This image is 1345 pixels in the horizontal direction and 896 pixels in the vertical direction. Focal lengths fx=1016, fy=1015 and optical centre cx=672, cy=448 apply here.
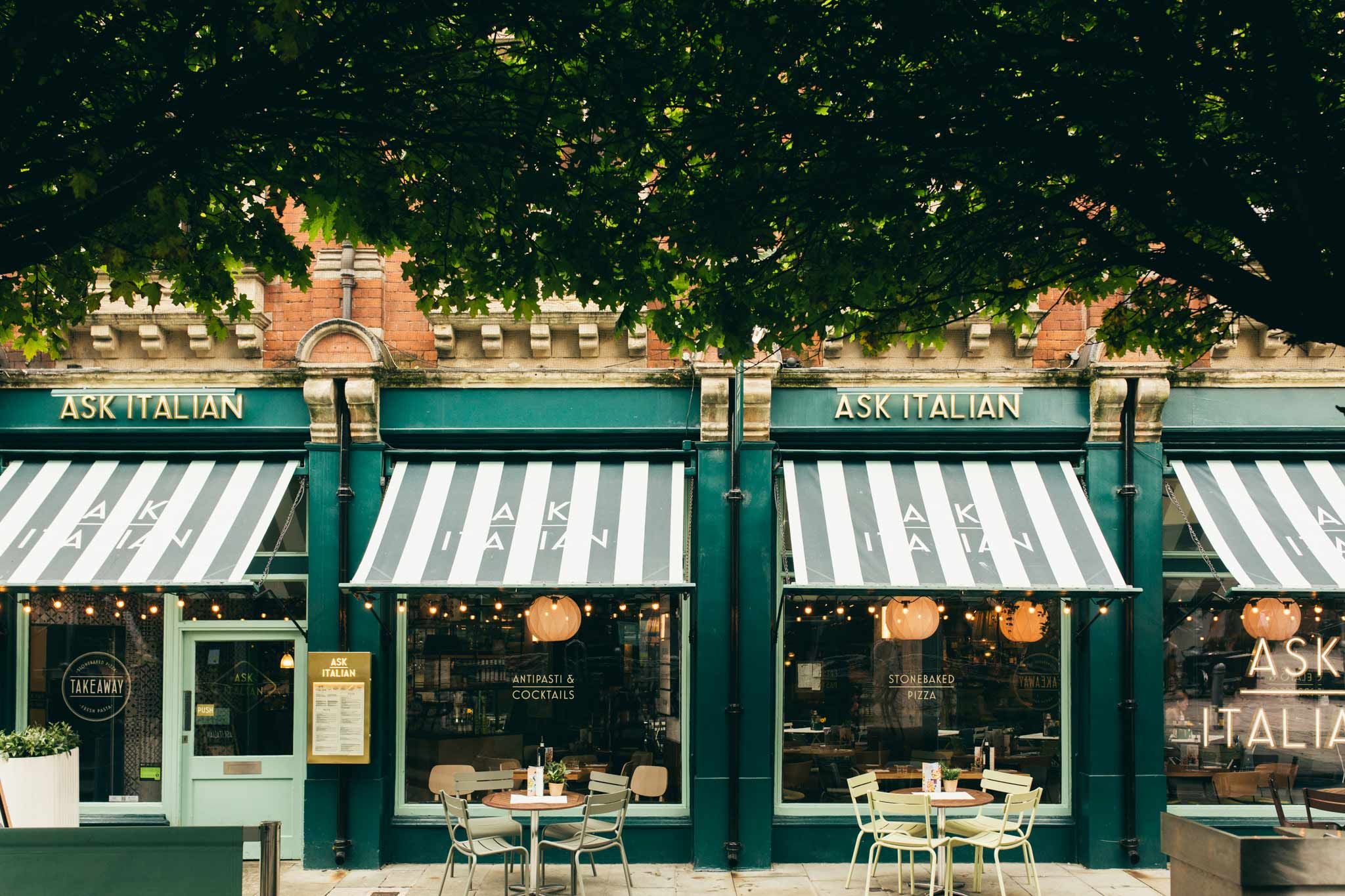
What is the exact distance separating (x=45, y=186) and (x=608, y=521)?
495cm

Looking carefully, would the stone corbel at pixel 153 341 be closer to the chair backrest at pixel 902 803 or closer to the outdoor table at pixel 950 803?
the chair backrest at pixel 902 803

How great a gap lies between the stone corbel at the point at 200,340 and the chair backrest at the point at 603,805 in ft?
18.5

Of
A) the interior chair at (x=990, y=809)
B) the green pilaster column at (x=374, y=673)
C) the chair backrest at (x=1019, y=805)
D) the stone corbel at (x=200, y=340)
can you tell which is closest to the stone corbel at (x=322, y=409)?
the green pilaster column at (x=374, y=673)

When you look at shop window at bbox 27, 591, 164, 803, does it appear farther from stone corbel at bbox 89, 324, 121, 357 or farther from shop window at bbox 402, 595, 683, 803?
shop window at bbox 402, 595, 683, 803

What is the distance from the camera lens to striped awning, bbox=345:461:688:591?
862cm

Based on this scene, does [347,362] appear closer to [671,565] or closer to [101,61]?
[671,565]

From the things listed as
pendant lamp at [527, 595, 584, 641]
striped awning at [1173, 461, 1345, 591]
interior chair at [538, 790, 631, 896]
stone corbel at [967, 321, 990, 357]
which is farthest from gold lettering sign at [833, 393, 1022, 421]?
interior chair at [538, 790, 631, 896]

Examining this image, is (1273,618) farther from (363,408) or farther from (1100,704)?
(363,408)

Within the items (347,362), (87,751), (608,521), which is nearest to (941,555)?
(608,521)

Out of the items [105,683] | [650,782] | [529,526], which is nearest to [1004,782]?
[650,782]

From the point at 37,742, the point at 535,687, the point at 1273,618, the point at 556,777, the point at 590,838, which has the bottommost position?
the point at 590,838

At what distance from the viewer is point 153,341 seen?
9.84m

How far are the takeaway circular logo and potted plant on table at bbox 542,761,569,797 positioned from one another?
437 cm

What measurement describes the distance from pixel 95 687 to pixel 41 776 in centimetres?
129
